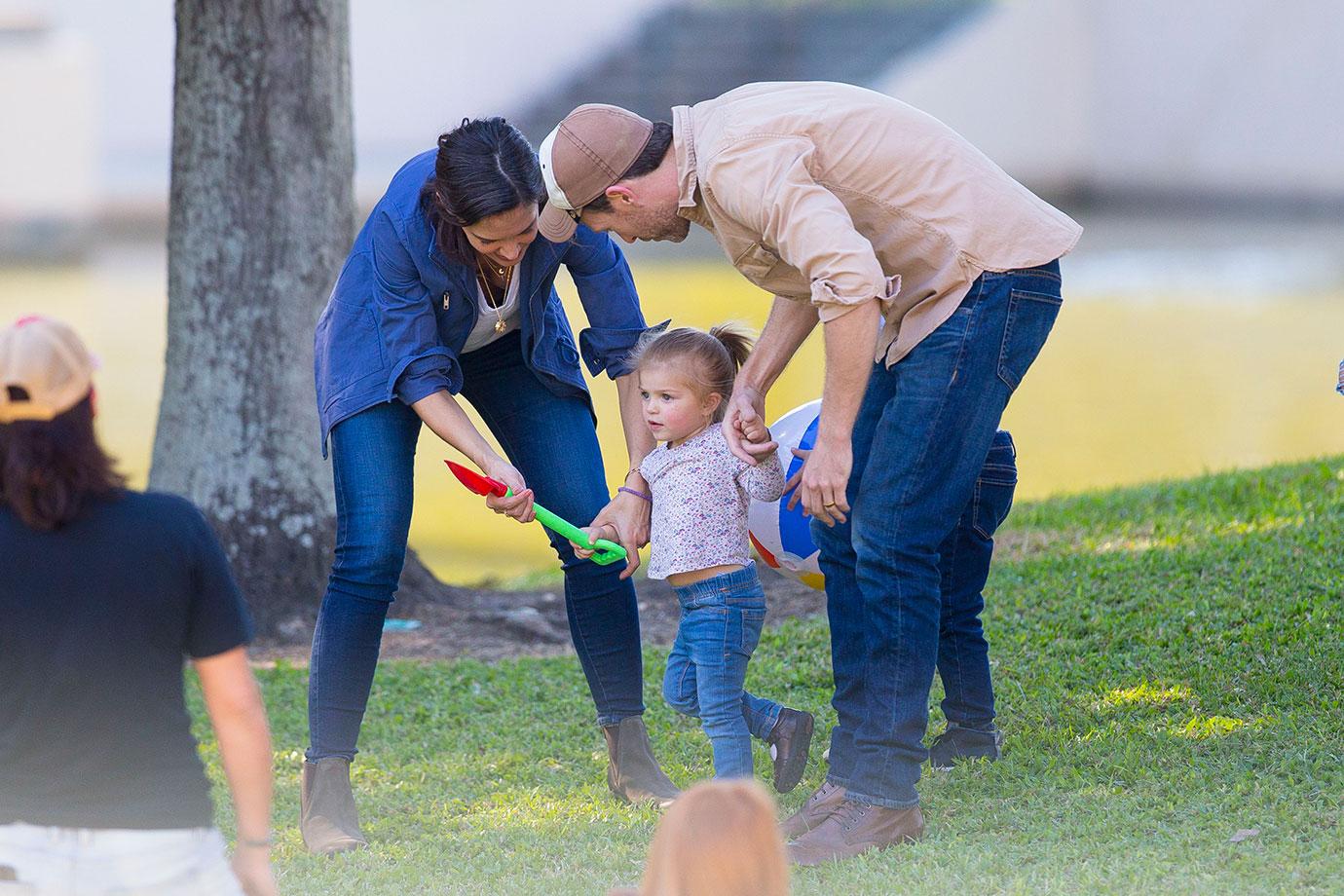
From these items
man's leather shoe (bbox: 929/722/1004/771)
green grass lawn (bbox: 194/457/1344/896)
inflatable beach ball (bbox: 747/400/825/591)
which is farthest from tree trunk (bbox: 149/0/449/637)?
man's leather shoe (bbox: 929/722/1004/771)

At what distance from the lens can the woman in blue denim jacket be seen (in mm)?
3840

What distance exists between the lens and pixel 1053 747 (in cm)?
425

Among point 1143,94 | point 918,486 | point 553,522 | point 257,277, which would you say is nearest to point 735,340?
point 553,522

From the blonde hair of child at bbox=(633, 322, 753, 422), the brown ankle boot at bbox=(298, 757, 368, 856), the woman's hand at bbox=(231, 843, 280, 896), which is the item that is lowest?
the brown ankle boot at bbox=(298, 757, 368, 856)

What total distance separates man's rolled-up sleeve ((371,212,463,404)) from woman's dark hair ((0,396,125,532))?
1.52 metres

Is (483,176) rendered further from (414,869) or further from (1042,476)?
(1042,476)

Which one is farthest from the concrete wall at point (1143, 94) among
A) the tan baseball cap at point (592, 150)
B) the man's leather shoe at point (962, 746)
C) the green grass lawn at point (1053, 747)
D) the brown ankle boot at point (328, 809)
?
the brown ankle boot at point (328, 809)

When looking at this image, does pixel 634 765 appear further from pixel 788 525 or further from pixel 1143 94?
pixel 1143 94

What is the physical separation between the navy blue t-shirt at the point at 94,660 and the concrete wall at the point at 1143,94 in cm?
2464

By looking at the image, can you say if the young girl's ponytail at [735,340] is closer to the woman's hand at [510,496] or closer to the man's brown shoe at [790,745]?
the woman's hand at [510,496]

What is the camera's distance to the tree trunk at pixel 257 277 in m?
6.40

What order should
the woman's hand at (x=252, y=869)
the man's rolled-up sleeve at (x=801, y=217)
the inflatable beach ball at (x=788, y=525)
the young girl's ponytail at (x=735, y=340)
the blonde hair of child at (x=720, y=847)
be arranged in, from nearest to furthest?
the blonde hair of child at (x=720, y=847)
the woman's hand at (x=252, y=869)
the man's rolled-up sleeve at (x=801, y=217)
the young girl's ponytail at (x=735, y=340)
the inflatable beach ball at (x=788, y=525)

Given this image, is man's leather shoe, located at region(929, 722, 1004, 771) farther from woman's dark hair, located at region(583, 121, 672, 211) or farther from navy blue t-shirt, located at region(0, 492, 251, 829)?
navy blue t-shirt, located at region(0, 492, 251, 829)

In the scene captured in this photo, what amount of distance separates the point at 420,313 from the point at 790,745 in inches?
55.1
